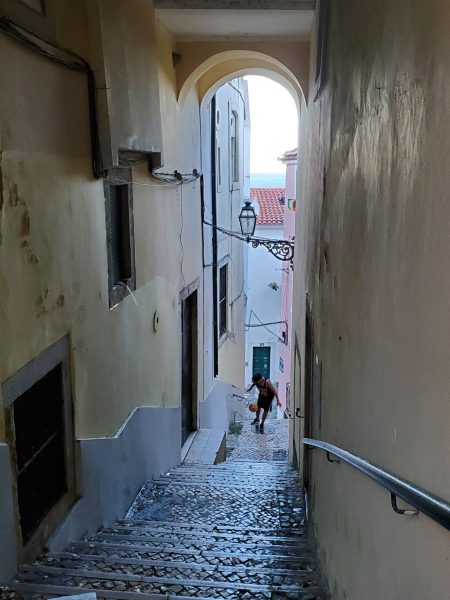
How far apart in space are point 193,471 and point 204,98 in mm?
6034

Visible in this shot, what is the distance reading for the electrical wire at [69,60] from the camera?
3485 millimetres

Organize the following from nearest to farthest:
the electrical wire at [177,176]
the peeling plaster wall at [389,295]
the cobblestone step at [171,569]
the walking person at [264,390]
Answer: the peeling plaster wall at [389,295] < the cobblestone step at [171,569] < the electrical wire at [177,176] < the walking person at [264,390]

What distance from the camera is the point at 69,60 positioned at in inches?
174

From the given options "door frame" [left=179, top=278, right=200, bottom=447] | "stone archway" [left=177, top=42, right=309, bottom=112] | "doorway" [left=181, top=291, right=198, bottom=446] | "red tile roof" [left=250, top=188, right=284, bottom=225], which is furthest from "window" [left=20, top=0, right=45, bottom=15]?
"red tile roof" [left=250, top=188, right=284, bottom=225]

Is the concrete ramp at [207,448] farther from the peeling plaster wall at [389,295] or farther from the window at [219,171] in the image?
the peeling plaster wall at [389,295]

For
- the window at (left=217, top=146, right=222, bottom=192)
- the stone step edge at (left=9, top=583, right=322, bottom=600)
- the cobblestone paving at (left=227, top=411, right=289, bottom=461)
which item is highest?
the window at (left=217, top=146, right=222, bottom=192)

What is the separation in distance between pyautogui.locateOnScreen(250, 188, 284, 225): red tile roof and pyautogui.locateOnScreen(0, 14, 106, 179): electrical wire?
66.0 ft

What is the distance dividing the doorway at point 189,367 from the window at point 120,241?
11.9ft

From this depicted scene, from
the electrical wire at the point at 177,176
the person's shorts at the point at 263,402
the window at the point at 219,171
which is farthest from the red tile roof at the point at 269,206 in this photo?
the electrical wire at the point at 177,176

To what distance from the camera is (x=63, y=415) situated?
4.56m

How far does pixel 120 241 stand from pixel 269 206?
20.3 meters

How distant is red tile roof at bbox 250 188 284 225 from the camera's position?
2522 centimetres

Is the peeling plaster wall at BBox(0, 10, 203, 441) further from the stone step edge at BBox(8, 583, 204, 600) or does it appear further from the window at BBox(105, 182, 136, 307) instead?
the stone step edge at BBox(8, 583, 204, 600)

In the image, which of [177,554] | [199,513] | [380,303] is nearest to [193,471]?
[199,513]
